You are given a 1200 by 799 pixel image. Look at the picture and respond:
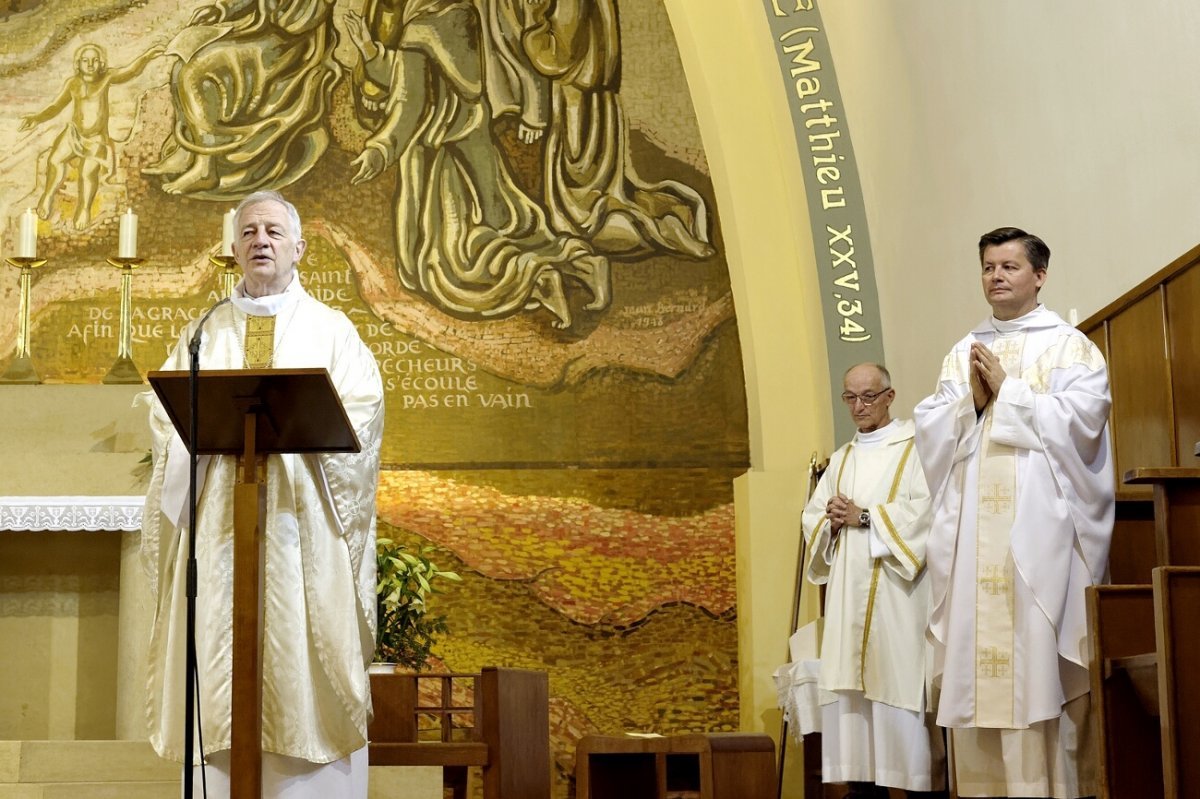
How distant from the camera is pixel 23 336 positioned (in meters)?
9.13

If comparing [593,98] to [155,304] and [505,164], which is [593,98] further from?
[155,304]

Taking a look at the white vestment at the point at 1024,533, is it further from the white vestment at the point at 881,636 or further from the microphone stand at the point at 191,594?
the microphone stand at the point at 191,594

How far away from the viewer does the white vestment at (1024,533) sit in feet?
15.4

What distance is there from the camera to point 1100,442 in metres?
4.86

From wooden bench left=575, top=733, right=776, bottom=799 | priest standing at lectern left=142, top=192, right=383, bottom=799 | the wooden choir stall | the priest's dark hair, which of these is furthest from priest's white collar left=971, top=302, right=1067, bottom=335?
wooden bench left=575, top=733, right=776, bottom=799

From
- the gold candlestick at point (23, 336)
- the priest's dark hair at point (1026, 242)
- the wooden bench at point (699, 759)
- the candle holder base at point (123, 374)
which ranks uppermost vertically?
the gold candlestick at point (23, 336)

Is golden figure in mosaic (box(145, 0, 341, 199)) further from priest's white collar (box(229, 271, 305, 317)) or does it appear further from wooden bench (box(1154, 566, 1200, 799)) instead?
wooden bench (box(1154, 566, 1200, 799))

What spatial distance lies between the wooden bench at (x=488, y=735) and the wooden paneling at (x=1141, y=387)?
2544mm

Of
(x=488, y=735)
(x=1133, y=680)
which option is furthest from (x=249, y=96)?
(x=1133, y=680)

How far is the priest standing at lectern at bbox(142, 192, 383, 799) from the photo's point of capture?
4340mm

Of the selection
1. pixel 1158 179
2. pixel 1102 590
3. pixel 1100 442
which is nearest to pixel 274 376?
pixel 1102 590

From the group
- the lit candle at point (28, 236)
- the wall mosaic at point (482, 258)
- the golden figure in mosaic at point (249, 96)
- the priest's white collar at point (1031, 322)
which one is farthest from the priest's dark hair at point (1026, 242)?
the lit candle at point (28, 236)

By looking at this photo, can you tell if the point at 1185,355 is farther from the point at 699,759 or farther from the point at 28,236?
the point at 28,236

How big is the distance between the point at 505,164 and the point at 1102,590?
664 centimetres
